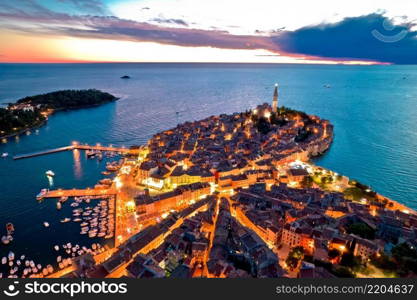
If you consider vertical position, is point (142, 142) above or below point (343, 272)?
above

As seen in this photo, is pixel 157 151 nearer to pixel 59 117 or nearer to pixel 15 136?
pixel 15 136

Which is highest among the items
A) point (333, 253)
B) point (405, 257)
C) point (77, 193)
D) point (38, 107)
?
point (38, 107)

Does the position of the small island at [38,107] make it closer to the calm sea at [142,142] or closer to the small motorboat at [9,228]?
the calm sea at [142,142]

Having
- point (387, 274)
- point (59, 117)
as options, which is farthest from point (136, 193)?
point (59, 117)

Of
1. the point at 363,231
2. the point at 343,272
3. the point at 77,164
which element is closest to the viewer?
the point at 343,272

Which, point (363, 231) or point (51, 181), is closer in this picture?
point (363, 231)

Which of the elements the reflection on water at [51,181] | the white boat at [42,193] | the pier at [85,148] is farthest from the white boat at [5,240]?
the pier at [85,148]

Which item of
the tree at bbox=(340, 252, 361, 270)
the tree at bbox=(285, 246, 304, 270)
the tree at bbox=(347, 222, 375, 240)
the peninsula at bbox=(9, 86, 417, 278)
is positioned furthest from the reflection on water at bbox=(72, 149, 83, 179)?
the tree at bbox=(347, 222, 375, 240)

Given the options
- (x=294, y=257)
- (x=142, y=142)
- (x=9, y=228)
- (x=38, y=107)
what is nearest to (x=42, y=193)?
(x=9, y=228)

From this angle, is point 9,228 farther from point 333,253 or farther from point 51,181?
point 333,253
